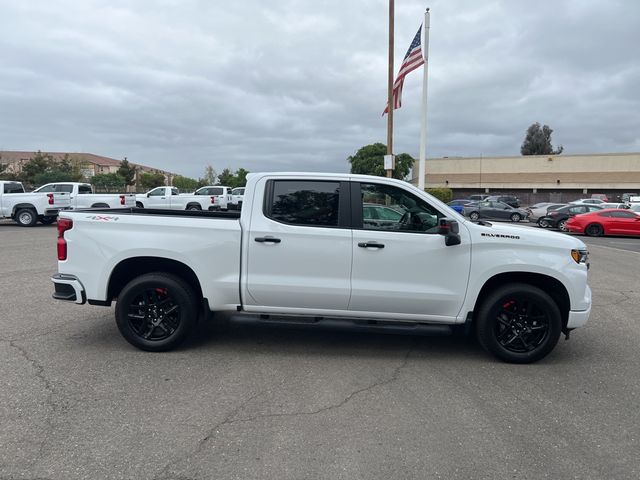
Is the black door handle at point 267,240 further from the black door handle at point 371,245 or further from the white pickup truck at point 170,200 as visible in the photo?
the white pickup truck at point 170,200

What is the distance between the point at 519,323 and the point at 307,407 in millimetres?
2378

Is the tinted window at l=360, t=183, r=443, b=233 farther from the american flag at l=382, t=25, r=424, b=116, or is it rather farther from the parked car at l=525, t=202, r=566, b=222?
the parked car at l=525, t=202, r=566, b=222

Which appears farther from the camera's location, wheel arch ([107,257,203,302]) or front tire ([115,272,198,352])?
wheel arch ([107,257,203,302])

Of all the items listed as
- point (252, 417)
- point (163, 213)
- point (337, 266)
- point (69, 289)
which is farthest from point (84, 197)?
point (252, 417)

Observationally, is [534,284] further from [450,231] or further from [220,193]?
[220,193]

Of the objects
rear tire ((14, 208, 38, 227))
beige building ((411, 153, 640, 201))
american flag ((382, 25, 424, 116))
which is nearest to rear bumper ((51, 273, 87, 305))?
american flag ((382, 25, 424, 116))

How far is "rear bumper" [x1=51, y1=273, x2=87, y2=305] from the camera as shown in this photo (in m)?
4.75

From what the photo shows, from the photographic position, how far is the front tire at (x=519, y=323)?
4.51 m

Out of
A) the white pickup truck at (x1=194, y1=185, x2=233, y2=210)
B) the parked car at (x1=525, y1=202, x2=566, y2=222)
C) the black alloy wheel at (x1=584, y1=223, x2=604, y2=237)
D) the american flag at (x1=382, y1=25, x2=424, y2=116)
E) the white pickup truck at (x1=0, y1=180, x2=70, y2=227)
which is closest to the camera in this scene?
the american flag at (x1=382, y1=25, x2=424, y2=116)

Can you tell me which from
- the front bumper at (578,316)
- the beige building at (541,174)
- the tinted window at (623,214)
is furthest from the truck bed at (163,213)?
the beige building at (541,174)

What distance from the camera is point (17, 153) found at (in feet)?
371

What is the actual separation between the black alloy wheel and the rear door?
19.5m

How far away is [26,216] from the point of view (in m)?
19.1

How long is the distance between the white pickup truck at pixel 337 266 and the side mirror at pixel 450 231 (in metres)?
0.01
